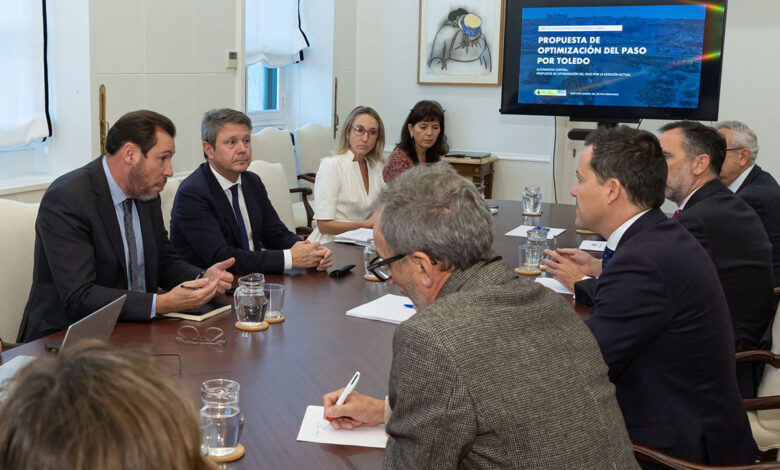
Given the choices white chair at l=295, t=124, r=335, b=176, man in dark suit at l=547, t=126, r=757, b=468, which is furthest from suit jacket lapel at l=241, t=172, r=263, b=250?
white chair at l=295, t=124, r=335, b=176

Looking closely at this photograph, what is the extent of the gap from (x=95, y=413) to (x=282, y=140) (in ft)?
17.7

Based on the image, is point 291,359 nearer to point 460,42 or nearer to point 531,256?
point 531,256

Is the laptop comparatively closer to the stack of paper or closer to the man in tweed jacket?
the man in tweed jacket

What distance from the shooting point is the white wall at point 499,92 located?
631 cm

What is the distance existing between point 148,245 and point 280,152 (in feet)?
10.2

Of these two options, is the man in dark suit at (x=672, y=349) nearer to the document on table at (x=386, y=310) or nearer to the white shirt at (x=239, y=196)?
the document on table at (x=386, y=310)

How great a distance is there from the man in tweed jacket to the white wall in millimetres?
5509

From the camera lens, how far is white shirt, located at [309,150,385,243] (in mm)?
4449

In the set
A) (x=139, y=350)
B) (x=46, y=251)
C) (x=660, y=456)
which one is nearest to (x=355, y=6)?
(x=46, y=251)

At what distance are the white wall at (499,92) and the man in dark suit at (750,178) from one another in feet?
7.08

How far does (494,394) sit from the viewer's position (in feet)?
4.40

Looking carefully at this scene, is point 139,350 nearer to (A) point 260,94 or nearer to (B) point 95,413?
(B) point 95,413

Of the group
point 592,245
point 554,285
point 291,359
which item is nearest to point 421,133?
point 592,245

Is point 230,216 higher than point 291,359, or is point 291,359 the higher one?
point 230,216
